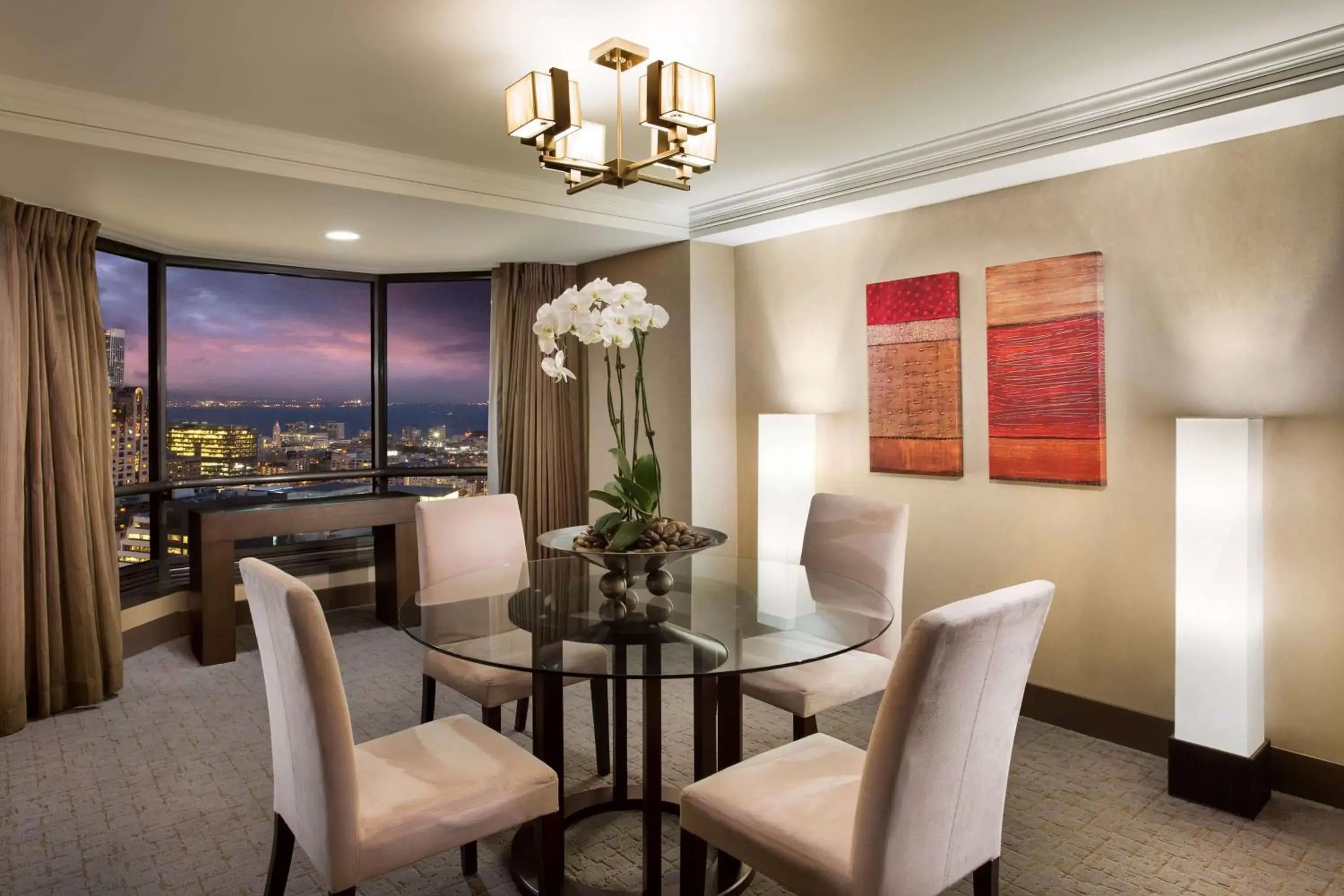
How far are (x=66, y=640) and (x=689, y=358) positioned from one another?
331 cm

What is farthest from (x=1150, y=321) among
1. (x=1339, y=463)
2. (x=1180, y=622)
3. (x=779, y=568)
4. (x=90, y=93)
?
(x=90, y=93)

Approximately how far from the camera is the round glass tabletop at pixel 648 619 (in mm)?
1907

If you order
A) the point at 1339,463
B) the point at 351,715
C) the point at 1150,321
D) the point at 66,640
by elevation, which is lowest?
the point at 351,715

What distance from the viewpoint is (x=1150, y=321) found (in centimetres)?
315

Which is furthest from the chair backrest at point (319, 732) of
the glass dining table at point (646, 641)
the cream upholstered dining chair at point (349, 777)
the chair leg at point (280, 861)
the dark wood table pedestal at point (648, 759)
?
the dark wood table pedestal at point (648, 759)

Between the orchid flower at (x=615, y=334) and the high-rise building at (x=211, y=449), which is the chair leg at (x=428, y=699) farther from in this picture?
the high-rise building at (x=211, y=449)

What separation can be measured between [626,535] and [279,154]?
2.23m

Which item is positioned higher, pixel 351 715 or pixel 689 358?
pixel 689 358

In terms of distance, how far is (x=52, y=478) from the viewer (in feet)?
Result: 11.8

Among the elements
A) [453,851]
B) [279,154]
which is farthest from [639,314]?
[279,154]

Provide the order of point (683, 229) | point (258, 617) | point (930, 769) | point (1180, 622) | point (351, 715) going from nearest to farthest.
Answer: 1. point (930, 769)
2. point (258, 617)
3. point (1180, 622)
4. point (351, 715)
5. point (683, 229)

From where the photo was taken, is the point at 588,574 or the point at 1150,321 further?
the point at 1150,321

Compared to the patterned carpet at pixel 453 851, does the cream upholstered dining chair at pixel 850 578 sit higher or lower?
higher

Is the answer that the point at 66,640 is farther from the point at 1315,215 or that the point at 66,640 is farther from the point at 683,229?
the point at 1315,215
